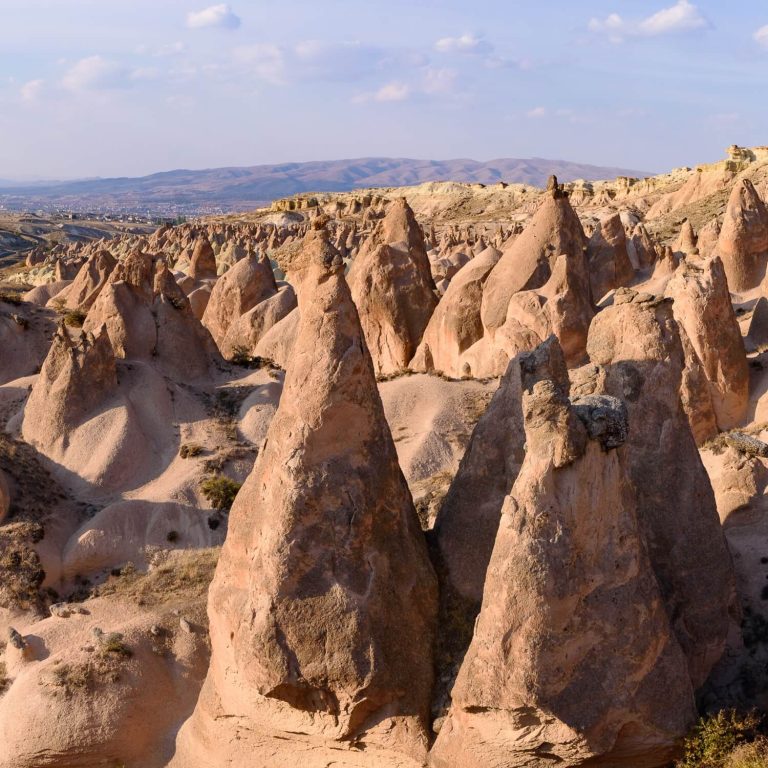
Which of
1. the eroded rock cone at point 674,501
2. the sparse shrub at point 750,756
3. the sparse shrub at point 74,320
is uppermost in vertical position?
the sparse shrub at point 74,320

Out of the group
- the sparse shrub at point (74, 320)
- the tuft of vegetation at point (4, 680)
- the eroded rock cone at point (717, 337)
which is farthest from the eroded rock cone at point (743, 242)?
the tuft of vegetation at point (4, 680)

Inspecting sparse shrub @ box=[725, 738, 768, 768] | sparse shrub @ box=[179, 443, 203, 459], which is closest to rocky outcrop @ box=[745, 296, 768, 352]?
sparse shrub @ box=[179, 443, 203, 459]

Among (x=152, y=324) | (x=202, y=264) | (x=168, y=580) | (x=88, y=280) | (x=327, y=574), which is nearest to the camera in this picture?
(x=327, y=574)

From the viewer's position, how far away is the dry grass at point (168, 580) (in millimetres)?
14984

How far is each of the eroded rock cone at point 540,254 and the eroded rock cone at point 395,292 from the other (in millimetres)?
3111

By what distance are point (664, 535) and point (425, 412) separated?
10.6m

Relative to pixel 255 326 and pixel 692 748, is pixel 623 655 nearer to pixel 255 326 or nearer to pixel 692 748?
pixel 692 748

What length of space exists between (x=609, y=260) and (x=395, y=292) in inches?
291

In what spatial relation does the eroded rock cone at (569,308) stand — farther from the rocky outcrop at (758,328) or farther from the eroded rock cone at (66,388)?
the eroded rock cone at (66,388)

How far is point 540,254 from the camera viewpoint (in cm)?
2219

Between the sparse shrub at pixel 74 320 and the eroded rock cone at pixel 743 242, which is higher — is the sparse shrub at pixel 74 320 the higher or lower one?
the lower one

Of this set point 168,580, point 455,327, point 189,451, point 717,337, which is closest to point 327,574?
point 168,580

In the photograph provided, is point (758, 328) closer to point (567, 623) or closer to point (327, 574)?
point (567, 623)

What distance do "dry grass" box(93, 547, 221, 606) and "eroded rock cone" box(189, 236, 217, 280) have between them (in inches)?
1031
